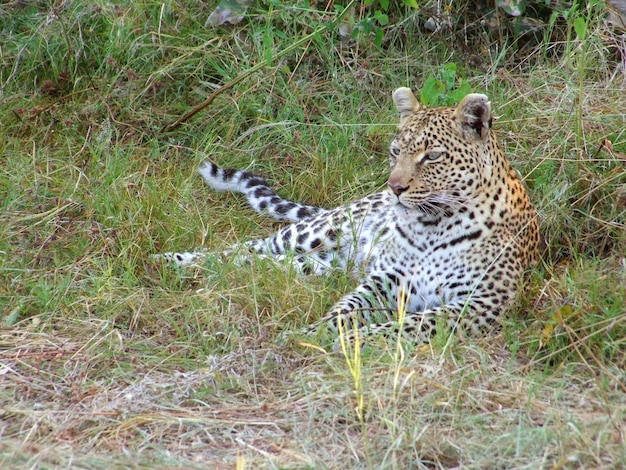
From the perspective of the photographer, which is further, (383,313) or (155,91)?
(155,91)

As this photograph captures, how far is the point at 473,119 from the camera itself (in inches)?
248

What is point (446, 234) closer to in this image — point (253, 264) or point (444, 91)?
point (253, 264)

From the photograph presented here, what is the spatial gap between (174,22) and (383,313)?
362 cm

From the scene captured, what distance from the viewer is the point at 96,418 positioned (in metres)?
4.86

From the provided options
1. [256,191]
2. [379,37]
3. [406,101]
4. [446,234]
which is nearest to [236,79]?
[256,191]

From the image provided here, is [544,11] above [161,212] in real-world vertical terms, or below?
above

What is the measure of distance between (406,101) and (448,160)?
65 centimetres

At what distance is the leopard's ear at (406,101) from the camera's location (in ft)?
21.9

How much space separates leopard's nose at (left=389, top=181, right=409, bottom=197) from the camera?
245 inches

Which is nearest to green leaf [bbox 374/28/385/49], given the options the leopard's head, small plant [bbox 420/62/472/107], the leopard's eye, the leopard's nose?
small plant [bbox 420/62/472/107]

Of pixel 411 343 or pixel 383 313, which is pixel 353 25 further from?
pixel 411 343

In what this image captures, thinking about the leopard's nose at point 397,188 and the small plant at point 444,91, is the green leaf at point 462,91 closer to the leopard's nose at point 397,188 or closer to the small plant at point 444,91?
the small plant at point 444,91

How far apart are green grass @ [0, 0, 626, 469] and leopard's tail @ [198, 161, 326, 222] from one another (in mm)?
102

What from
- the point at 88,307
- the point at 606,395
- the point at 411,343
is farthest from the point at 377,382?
the point at 88,307
